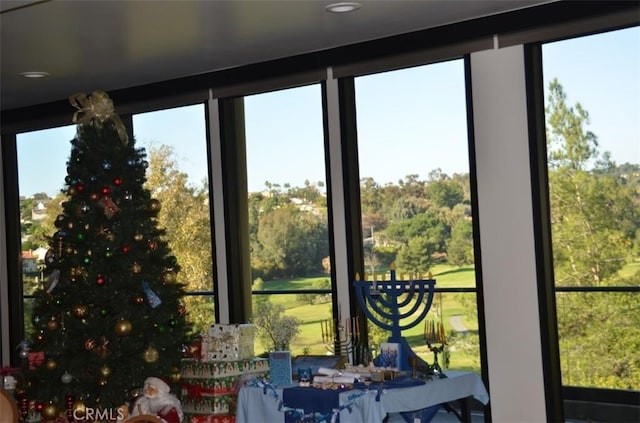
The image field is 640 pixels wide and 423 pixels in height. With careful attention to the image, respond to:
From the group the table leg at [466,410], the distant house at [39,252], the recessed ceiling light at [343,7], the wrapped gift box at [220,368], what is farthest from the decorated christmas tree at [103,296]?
the distant house at [39,252]

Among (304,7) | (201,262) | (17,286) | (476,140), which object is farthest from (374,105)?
(17,286)

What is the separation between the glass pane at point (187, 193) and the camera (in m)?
7.41

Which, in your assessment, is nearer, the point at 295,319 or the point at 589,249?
the point at 589,249

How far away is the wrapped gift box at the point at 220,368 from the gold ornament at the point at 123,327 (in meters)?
0.52

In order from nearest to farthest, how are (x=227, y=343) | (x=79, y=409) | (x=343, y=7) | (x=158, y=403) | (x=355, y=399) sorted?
(x=355, y=399)
(x=343, y=7)
(x=158, y=403)
(x=79, y=409)
(x=227, y=343)

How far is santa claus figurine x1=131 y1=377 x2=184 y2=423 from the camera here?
18.7 feet

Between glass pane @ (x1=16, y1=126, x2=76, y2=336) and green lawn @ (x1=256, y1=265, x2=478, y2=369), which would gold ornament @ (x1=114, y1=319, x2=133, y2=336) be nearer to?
green lawn @ (x1=256, y1=265, x2=478, y2=369)

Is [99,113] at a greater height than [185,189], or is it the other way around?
[99,113]

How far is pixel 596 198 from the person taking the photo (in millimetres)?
5629

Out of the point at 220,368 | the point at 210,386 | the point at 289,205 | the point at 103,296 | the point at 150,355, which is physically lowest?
the point at 210,386

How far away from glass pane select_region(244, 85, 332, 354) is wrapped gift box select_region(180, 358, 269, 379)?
0.65m

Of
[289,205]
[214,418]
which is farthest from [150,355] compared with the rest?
[289,205]

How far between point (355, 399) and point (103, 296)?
2.07 metres

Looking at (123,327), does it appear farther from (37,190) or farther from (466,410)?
(37,190)
